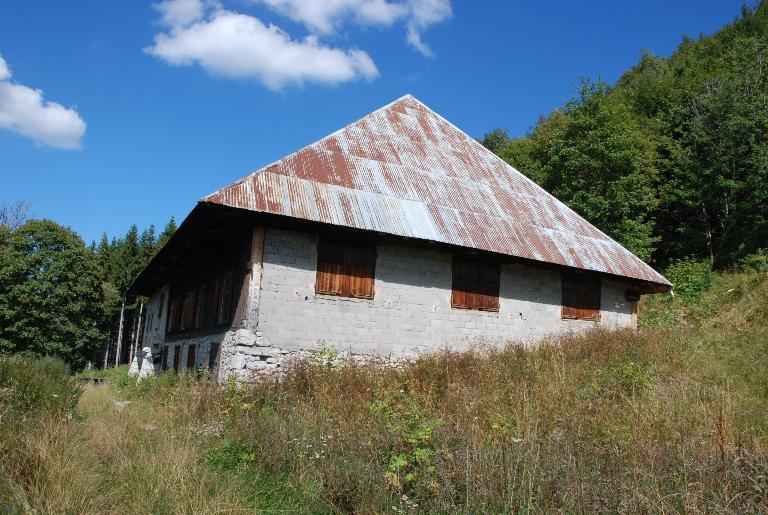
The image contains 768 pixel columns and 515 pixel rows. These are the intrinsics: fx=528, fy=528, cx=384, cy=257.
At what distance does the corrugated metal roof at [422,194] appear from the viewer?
1059 centimetres

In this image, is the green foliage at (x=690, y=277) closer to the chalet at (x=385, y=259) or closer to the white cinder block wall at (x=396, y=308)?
the chalet at (x=385, y=259)

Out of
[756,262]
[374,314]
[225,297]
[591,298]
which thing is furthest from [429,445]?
[756,262]

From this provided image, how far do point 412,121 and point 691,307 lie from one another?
1056cm

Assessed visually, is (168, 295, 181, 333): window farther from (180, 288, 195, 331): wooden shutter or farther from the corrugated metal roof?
the corrugated metal roof

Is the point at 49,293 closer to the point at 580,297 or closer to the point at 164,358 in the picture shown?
the point at 164,358

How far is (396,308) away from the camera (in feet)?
37.7

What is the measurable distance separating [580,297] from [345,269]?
277 inches

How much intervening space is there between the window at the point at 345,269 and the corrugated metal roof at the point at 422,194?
2.62 ft

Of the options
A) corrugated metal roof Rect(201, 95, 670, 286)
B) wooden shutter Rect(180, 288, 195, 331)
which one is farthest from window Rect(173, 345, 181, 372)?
corrugated metal roof Rect(201, 95, 670, 286)

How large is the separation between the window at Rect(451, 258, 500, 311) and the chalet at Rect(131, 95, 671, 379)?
3cm

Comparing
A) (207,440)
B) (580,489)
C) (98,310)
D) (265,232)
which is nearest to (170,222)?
(98,310)

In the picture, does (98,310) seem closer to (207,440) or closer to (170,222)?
(170,222)

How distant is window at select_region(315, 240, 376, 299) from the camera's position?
10859mm

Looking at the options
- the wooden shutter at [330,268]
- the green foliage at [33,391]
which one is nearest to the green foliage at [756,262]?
the wooden shutter at [330,268]
